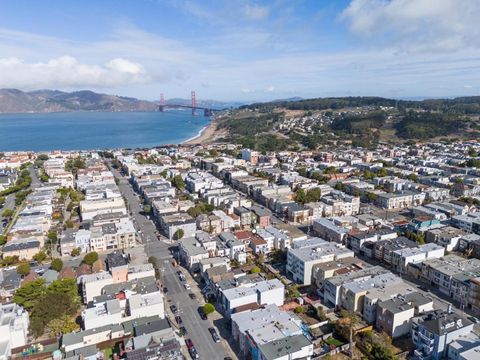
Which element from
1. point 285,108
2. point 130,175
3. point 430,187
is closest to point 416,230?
point 430,187

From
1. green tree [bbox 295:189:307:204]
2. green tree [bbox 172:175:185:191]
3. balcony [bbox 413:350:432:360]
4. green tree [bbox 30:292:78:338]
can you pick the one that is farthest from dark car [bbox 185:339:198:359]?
green tree [bbox 172:175:185:191]

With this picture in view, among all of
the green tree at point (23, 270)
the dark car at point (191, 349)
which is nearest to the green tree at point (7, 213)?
the green tree at point (23, 270)

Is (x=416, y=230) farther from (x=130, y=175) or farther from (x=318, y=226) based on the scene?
(x=130, y=175)

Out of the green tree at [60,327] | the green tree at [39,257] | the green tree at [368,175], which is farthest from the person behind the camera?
the green tree at [368,175]

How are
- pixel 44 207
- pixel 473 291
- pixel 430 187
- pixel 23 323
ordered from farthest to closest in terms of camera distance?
pixel 430 187 < pixel 44 207 < pixel 473 291 < pixel 23 323

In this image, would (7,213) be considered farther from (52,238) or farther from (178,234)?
(178,234)

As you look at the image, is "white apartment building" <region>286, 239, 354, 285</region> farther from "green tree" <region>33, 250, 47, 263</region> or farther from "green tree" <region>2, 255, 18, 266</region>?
"green tree" <region>2, 255, 18, 266</region>

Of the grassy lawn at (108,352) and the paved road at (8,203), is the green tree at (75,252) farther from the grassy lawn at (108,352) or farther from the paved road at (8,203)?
the paved road at (8,203)

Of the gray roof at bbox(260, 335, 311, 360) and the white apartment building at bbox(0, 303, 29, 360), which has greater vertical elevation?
the gray roof at bbox(260, 335, 311, 360)

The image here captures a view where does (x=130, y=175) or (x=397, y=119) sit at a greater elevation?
(x=397, y=119)
